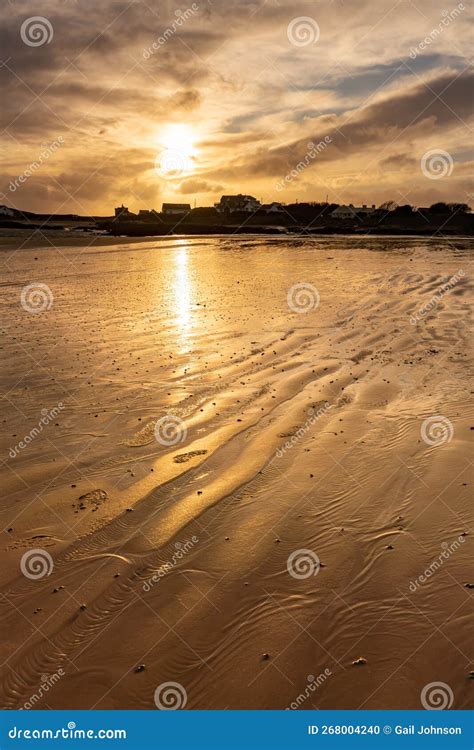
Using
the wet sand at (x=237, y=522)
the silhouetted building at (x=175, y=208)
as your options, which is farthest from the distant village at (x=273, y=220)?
the wet sand at (x=237, y=522)

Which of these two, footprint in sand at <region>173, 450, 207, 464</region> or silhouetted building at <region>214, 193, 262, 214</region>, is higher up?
silhouetted building at <region>214, 193, 262, 214</region>

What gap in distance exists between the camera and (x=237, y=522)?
5312mm

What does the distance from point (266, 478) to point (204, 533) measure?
1.25 m

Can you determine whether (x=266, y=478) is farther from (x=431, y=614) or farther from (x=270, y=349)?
(x=270, y=349)

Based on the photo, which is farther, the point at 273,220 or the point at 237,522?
the point at 273,220

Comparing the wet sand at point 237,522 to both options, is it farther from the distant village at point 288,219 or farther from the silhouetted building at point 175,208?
the silhouetted building at point 175,208

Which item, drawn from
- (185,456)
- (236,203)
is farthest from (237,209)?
(185,456)

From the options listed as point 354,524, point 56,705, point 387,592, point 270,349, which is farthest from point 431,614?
point 270,349

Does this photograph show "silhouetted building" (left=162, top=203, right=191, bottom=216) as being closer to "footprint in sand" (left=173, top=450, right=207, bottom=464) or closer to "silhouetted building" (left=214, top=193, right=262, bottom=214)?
"silhouetted building" (left=214, top=193, right=262, bottom=214)

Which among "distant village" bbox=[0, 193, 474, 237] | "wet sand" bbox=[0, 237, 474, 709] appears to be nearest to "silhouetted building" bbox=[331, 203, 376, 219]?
"distant village" bbox=[0, 193, 474, 237]

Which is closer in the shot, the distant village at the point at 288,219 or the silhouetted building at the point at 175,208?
the distant village at the point at 288,219

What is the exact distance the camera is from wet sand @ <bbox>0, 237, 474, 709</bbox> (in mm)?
3730

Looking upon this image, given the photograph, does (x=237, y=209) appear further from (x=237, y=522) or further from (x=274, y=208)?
(x=237, y=522)

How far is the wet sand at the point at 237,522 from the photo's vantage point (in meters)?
3.73
